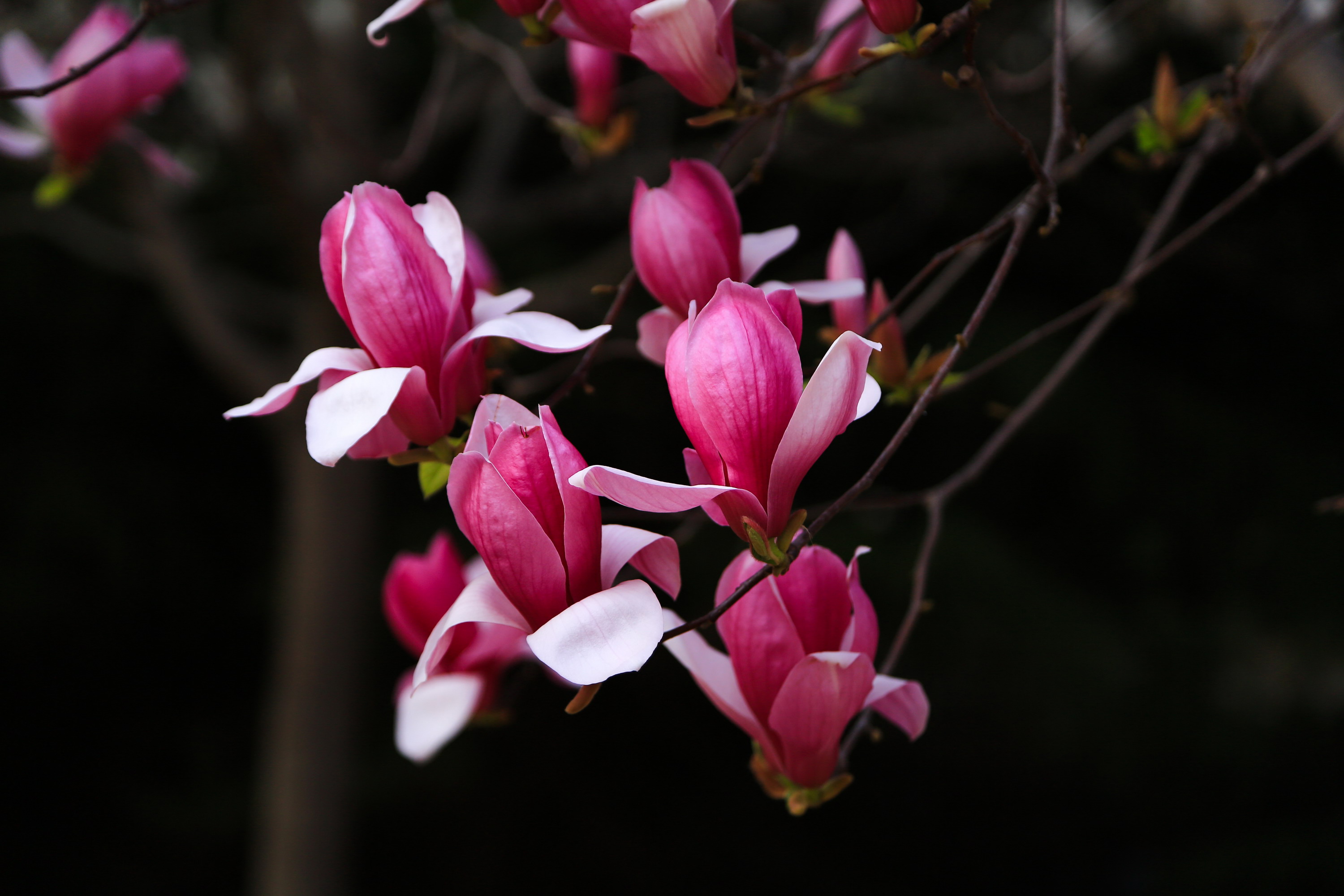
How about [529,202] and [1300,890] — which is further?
[1300,890]

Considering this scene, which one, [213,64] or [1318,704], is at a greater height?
[213,64]

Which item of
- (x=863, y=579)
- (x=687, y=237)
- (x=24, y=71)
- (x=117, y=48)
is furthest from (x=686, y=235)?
(x=863, y=579)

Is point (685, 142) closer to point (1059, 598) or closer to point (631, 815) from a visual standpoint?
point (1059, 598)

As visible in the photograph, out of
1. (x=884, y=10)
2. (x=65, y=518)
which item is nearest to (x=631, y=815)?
(x=65, y=518)

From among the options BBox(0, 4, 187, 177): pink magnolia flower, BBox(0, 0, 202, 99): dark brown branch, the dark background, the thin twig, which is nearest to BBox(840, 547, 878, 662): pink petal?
BBox(0, 0, 202, 99): dark brown branch

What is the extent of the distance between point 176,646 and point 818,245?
6.10 feet

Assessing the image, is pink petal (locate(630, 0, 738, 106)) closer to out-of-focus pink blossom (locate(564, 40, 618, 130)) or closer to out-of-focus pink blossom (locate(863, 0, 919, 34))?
out-of-focus pink blossom (locate(863, 0, 919, 34))

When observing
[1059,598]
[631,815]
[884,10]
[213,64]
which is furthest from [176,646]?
[884,10]

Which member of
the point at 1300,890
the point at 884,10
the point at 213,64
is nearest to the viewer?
the point at 884,10

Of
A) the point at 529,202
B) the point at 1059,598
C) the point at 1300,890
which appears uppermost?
the point at 529,202

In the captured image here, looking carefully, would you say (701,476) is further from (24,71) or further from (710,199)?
(24,71)

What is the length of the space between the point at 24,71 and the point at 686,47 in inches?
23.1

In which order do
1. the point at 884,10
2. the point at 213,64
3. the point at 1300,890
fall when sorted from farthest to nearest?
the point at 1300,890 → the point at 213,64 → the point at 884,10

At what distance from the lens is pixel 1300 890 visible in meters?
2.19
